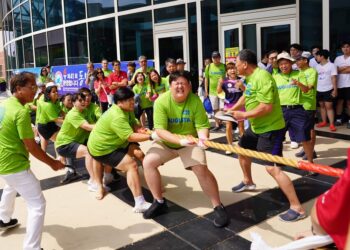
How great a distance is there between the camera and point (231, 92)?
6211mm

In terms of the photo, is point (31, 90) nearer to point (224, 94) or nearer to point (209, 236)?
point (209, 236)

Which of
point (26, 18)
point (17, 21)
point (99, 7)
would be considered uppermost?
point (17, 21)

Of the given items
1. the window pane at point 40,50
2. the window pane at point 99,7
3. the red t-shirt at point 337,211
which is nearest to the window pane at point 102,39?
the window pane at point 99,7

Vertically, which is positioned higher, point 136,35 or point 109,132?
point 136,35

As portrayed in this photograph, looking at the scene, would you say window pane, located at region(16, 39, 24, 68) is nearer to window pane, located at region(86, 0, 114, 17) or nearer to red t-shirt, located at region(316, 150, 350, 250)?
window pane, located at region(86, 0, 114, 17)

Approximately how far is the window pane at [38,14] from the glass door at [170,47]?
27.2 feet

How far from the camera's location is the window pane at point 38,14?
57.4ft

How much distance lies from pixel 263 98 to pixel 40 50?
17103mm

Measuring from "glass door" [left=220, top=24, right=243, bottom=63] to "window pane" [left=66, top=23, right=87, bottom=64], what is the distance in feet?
22.1

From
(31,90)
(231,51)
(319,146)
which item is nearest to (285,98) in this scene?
(319,146)

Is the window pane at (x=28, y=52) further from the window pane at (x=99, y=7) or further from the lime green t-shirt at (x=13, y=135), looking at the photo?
the lime green t-shirt at (x=13, y=135)

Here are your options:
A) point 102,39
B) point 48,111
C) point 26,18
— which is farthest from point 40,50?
point 48,111

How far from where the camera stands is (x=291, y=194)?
133 inches

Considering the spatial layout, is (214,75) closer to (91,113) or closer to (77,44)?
(91,113)
